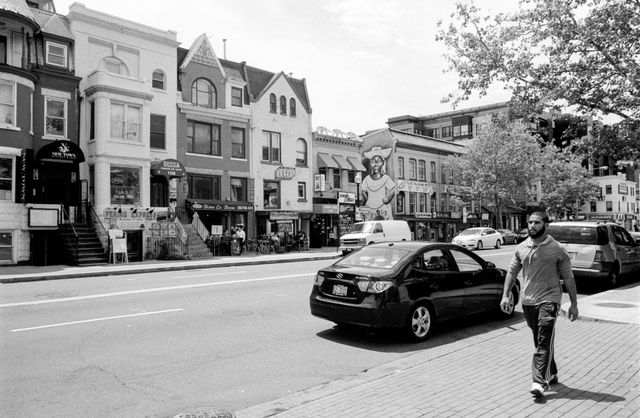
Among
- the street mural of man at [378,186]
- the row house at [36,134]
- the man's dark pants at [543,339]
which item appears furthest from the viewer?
the street mural of man at [378,186]

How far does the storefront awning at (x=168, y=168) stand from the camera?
83.3 feet

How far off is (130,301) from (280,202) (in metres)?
22.5

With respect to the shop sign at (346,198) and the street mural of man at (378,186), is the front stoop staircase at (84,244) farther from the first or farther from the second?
the street mural of man at (378,186)

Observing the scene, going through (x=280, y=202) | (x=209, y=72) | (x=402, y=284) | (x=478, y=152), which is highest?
(x=209, y=72)

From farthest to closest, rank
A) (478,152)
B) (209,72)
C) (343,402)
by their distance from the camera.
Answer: (478,152), (209,72), (343,402)

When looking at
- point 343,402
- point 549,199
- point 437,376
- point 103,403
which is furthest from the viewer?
point 549,199

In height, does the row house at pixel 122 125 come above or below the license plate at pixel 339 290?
above

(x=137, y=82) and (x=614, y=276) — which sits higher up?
(x=137, y=82)

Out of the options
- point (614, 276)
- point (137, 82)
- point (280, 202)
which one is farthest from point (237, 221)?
point (614, 276)

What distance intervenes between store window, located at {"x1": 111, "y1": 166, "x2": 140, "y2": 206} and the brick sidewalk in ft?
69.0

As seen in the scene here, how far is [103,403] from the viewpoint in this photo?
16.7ft

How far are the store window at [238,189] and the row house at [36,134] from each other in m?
9.55

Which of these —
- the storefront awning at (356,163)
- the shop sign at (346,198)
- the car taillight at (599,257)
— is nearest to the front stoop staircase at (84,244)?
the shop sign at (346,198)

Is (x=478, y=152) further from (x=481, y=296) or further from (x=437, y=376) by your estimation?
(x=437, y=376)
